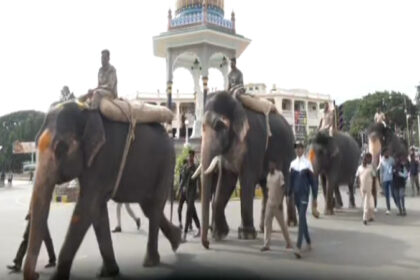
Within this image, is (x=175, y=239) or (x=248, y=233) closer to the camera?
(x=175, y=239)

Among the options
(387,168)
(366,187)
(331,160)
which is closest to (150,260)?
(366,187)

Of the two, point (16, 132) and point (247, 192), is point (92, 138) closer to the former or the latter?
point (247, 192)

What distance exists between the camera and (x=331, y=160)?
12.5 metres

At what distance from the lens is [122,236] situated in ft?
31.4

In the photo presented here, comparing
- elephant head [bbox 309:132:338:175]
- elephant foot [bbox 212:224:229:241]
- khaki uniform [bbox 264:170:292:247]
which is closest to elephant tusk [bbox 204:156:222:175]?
khaki uniform [bbox 264:170:292:247]

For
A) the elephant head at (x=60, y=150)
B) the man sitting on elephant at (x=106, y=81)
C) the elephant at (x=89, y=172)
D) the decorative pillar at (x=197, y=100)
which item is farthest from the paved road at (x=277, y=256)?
the decorative pillar at (x=197, y=100)

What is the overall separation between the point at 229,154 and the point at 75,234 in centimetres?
356

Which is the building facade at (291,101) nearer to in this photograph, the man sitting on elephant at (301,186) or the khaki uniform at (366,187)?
the khaki uniform at (366,187)

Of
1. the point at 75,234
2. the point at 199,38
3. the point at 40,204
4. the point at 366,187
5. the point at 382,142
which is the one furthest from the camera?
the point at 199,38

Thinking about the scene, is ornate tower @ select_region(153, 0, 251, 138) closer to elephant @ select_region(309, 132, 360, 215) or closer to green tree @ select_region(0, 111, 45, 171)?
elephant @ select_region(309, 132, 360, 215)

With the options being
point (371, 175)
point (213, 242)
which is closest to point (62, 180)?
point (213, 242)

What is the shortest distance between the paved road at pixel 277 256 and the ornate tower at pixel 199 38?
1794cm

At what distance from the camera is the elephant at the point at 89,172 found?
5520 mm

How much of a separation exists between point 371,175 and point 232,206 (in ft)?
18.5
